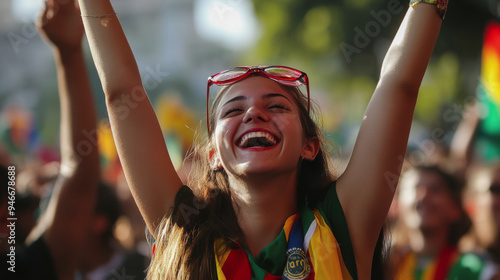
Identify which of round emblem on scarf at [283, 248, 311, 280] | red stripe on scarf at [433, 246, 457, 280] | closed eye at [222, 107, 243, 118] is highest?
closed eye at [222, 107, 243, 118]

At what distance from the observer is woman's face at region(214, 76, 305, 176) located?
6.39ft

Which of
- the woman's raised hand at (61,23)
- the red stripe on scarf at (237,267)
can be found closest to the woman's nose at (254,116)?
Result: the red stripe on scarf at (237,267)

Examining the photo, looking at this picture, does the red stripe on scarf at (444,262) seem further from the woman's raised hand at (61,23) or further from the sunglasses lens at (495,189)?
the woman's raised hand at (61,23)

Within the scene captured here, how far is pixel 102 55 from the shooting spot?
2020 millimetres

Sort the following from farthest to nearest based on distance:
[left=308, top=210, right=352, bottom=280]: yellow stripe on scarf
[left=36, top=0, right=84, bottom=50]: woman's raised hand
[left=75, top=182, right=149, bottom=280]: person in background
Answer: [left=75, top=182, right=149, bottom=280]: person in background < [left=36, top=0, right=84, bottom=50]: woman's raised hand < [left=308, top=210, right=352, bottom=280]: yellow stripe on scarf

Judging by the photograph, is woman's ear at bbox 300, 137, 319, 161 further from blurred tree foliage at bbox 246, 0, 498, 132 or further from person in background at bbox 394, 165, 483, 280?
blurred tree foliage at bbox 246, 0, 498, 132

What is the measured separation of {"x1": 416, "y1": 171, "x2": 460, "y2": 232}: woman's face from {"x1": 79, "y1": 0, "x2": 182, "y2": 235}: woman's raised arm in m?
2.16

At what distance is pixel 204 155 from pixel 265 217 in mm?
435

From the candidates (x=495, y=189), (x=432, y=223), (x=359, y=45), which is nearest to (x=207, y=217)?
(x=495, y=189)

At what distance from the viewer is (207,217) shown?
2059 mm

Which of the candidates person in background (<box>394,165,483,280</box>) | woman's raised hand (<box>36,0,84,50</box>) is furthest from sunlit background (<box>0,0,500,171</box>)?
woman's raised hand (<box>36,0,84,50</box>)

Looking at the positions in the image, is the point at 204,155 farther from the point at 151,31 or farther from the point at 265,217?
the point at 151,31

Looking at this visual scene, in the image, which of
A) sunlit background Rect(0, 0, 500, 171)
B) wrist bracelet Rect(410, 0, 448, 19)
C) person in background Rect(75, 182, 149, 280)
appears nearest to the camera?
wrist bracelet Rect(410, 0, 448, 19)

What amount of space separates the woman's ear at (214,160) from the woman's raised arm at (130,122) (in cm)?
19
